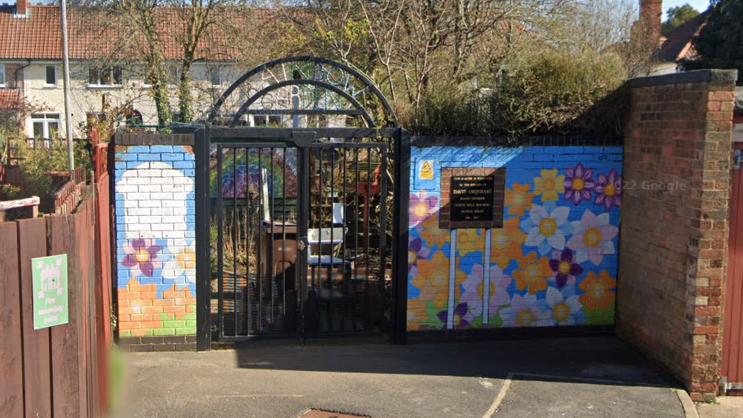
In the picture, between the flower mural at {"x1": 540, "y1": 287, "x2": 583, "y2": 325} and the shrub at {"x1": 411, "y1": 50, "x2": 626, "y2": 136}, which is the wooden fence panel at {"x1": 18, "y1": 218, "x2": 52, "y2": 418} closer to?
the shrub at {"x1": 411, "y1": 50, "x2": 626, "y2": 136}

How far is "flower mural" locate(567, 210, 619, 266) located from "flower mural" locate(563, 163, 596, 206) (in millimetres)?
198

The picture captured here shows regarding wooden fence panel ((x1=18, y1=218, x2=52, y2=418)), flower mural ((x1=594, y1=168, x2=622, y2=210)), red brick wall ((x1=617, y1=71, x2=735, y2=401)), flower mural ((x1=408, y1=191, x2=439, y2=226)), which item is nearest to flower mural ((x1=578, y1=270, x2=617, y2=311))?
red brick wall ((x1=617, y1=71, x2=735, y2=401))

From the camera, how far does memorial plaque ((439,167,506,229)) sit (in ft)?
26.4

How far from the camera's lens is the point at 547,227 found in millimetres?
8312

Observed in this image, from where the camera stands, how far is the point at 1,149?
23.9 metres

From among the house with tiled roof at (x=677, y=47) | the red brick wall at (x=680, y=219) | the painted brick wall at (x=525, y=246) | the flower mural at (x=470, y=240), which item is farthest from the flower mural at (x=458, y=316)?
the house with tiled roof at (x=677, y=47)

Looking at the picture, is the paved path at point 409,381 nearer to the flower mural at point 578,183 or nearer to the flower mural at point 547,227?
the flower mural at point 547,227

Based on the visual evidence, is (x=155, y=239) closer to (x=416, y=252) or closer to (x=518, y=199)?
(x=416, y=252)

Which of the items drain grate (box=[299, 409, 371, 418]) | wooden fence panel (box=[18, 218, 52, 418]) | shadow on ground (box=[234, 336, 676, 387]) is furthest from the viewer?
shadow on ground (box=[234, 336, 676, 387])

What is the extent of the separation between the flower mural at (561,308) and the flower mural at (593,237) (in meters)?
0.43

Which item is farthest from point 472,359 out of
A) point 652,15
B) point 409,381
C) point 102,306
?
point 652,15

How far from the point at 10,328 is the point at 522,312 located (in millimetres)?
6070

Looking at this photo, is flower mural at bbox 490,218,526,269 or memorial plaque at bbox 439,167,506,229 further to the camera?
flower mural at bbox 490,218,526,269

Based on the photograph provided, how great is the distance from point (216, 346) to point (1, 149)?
19.3 meters
